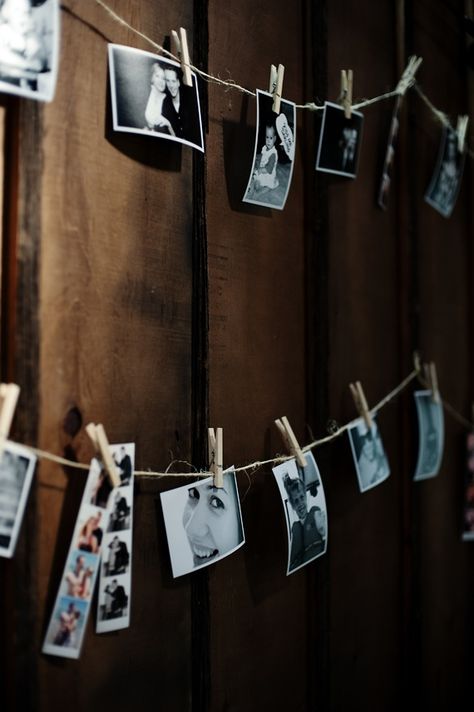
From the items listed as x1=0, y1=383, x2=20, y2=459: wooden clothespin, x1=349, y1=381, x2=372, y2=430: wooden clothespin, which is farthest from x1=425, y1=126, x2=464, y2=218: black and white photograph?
x1=0, y1=383, x2=20, y2=459: wooden clothespin

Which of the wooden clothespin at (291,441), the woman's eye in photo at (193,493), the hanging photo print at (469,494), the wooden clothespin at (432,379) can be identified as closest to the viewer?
the woman's eye in photo at (193,493)

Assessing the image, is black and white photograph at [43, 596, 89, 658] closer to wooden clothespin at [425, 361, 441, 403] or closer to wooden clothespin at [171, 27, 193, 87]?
wooden clothespin at [171, 27, 193, 87]

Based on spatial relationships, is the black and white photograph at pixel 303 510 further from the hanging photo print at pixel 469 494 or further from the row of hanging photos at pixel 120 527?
the hanging photo print at pixel 469 494

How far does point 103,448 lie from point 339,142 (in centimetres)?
73

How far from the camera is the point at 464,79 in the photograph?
1.87m

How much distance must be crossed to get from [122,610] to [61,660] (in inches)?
3.7

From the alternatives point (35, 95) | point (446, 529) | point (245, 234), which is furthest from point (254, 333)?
point (446, 529)

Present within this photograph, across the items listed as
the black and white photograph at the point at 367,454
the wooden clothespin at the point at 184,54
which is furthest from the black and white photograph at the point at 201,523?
the wooden clothespin at the point at 184,54

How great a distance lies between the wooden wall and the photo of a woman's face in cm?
4

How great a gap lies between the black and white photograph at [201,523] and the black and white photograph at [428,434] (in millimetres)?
640

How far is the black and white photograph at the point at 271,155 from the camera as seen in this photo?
113 centimetres

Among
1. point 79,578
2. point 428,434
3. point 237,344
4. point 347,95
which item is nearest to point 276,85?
point 347,95

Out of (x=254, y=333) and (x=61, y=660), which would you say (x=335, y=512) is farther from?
(x=61, y=660)

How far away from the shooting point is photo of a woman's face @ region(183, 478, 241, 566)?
1.04m
